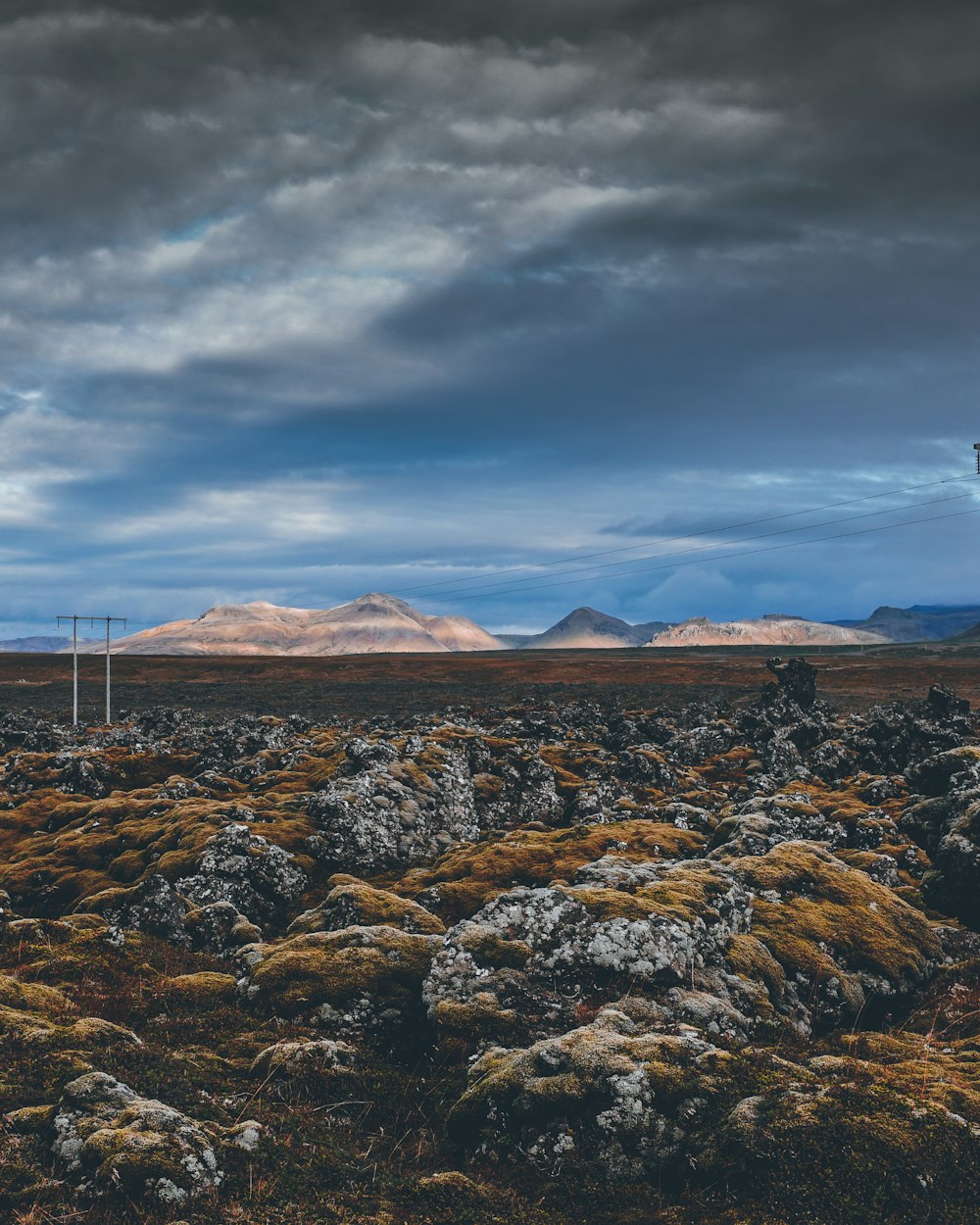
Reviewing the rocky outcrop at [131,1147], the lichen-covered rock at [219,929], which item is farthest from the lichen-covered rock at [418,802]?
the rocky outcrop at [131,1147]

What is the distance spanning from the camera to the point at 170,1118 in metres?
8.59

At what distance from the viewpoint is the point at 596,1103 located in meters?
9.53

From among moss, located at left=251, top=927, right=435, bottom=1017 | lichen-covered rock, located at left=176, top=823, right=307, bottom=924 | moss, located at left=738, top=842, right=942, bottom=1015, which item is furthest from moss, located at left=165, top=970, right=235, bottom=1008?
moss, located at left=738, top=842, right=942, bottom=1015

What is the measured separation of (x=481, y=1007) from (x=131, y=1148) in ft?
17.8

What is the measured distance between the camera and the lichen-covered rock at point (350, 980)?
1259 centimetres

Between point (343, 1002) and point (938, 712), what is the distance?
50441mm

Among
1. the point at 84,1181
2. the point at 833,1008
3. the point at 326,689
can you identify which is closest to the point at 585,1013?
the point at 833,1008

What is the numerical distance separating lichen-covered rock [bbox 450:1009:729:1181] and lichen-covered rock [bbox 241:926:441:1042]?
2580 mm

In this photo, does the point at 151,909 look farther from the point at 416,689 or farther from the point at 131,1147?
the point at 416,689

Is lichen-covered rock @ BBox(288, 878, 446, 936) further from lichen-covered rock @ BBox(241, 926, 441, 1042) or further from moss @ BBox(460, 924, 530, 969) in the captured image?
moss @ BBox(460, 924, 530, 969)

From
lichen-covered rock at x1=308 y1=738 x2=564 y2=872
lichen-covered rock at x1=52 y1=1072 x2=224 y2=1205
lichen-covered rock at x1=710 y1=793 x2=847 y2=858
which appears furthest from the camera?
lichen-covered rock at x1=308 y1=738 x2=564 y2=872

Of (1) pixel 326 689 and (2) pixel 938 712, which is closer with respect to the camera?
(2) pixel 938 712

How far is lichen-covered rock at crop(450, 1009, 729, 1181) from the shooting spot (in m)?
9.12

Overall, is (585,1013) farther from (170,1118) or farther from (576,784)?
(576,784)
